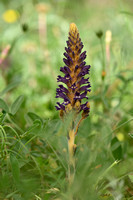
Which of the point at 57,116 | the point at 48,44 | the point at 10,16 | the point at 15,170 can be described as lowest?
the point at 15,170

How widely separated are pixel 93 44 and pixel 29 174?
105 inches

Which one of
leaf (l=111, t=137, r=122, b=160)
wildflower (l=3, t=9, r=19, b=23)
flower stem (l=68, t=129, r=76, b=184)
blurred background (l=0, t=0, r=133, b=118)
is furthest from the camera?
wildflower (l=3, t=9, r=19, b=23)

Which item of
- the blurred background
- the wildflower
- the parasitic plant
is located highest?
the wildflower

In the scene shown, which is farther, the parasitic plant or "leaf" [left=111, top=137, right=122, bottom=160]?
"leaf" [left=111, top=137, right=122, bottom=160]

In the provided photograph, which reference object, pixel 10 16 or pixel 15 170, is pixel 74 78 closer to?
pixel 15 170

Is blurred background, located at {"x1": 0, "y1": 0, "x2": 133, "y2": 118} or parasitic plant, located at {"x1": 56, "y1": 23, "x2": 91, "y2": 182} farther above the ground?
blurred background, located at {"x1": 0, "y1": 0, "x2": 133, "y2": 118}

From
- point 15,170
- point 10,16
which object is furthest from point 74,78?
point 10,16

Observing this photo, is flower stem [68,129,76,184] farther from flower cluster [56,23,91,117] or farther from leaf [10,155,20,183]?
leaf [10,155,20,183]

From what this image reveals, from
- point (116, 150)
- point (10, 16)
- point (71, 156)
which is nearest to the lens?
point (71, 156)

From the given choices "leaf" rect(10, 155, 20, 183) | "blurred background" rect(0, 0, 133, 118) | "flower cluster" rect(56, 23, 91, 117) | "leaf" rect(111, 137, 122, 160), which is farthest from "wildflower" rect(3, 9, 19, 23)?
"leaf" rect(10, 155, 20, 183)

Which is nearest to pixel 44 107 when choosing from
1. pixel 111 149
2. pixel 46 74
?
pixel 46 74

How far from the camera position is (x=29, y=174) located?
4.74 feet

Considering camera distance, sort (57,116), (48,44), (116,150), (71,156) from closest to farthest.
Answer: (71,156) < (116,150) < (57,116) < (48,44)

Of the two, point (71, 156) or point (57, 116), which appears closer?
point (71, 156)
